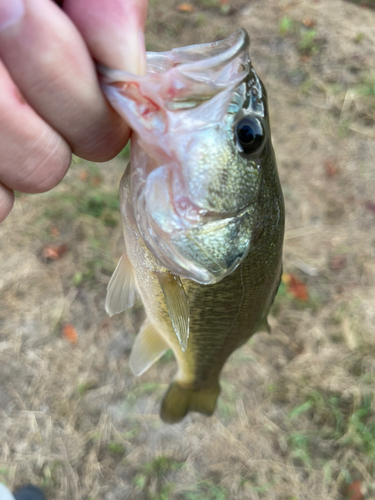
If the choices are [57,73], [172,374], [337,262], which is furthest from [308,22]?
[57,73]

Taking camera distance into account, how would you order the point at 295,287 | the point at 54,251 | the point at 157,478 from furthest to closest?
1. the point at 295,287
2. the point at 54,251
3. the point at 157,478

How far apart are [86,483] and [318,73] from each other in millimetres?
3697

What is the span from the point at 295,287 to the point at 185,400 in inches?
49.8

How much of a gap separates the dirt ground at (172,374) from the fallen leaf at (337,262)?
1cm

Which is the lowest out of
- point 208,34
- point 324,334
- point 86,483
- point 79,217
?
point 86,483

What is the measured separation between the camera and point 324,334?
2.55 m

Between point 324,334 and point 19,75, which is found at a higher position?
point 19,75

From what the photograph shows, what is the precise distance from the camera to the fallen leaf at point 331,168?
3043mm

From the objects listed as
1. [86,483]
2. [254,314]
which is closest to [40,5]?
[254,314]

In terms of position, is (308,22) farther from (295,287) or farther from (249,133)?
(249,133)

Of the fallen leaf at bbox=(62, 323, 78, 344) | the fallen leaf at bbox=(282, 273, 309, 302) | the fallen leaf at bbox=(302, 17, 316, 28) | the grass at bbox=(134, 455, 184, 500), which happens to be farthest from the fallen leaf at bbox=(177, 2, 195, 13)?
the grass at bbox=(134, 455, 184, 500)

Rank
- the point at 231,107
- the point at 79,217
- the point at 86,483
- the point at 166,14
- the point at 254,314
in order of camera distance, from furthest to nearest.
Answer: the point at 166,14 → the point at 79,217 → the point at 86,483 → the point at 254,314 → the point at 231,107

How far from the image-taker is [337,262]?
109 inches

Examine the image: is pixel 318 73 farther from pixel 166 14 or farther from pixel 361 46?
pixel 166 14
